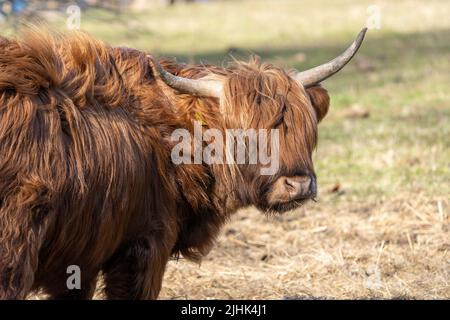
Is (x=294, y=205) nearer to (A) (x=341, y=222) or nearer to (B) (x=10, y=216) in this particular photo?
(B) (x=10, y=216)

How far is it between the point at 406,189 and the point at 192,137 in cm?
390

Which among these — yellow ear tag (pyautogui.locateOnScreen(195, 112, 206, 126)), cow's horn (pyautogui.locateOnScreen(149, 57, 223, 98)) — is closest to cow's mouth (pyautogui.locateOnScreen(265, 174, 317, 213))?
yellow ear tag (pyautogui.locateOnScreen(195, 112, 206, 126))

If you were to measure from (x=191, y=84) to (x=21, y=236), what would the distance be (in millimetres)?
1481

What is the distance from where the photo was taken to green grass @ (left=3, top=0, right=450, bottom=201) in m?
9.32

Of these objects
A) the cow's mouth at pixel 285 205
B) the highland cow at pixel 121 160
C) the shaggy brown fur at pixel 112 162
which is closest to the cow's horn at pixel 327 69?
the highland cow at pixel 121 160

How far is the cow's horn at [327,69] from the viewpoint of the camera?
17.5ft

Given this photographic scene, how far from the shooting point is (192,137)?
201 inches

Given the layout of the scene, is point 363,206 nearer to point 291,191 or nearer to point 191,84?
point 291,191

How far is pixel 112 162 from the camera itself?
15.2 ft

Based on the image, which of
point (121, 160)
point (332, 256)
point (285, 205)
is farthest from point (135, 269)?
point (332, 256)

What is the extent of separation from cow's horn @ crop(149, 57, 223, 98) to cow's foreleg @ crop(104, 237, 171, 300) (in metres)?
0.87

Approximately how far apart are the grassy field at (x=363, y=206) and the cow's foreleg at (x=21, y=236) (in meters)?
2.11
